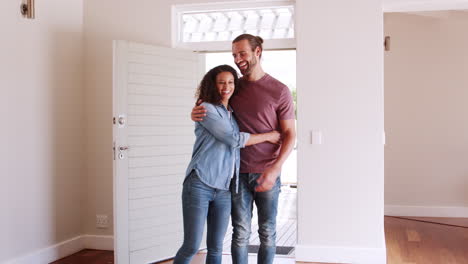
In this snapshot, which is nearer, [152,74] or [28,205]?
[28,205]

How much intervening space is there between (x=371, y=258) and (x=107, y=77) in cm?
274

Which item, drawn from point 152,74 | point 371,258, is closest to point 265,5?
point 152,74

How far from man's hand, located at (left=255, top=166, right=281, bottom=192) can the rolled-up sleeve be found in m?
0.19

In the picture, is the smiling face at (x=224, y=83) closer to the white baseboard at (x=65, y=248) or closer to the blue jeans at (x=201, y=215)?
the blue jeans at (x=201, y=215)

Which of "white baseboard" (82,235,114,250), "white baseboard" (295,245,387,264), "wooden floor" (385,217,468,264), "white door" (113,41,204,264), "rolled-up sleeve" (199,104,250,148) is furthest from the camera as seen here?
"white baseboard" (82,235,114,250)

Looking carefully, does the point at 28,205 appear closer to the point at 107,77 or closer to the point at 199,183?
the point at 107,77

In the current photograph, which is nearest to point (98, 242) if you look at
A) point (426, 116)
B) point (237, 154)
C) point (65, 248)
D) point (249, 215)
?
point (65, 248)

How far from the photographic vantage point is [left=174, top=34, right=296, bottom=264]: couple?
2291 millimetres

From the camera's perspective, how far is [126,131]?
12.9ft

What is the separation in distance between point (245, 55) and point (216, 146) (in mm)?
454

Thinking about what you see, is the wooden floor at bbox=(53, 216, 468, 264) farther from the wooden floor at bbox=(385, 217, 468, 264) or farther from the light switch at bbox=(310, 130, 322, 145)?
the light switch at bbox=(310, 130, 322, 145)

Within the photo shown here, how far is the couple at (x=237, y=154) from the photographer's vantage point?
2291mm

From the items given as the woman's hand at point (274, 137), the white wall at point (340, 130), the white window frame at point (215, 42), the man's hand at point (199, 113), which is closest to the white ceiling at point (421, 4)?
the white wall at point (340, 130)

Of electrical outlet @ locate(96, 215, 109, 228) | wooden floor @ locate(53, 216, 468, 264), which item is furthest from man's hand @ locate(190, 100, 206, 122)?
electrical outlet @ locate(96, 215, 109, 228)
